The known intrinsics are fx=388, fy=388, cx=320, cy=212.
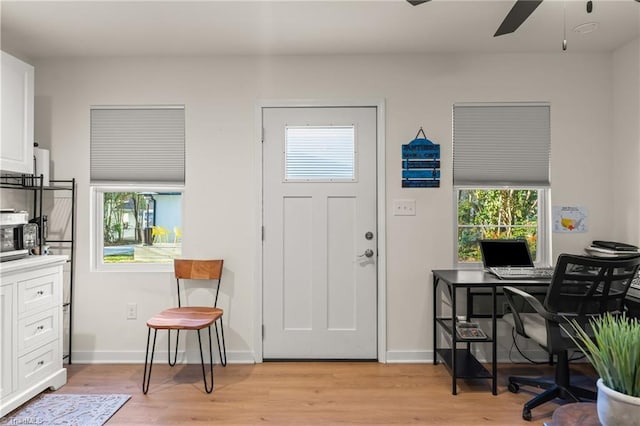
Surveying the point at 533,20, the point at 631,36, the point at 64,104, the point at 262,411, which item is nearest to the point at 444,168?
the point at 533,20

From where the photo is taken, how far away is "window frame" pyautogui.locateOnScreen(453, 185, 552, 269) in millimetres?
3084

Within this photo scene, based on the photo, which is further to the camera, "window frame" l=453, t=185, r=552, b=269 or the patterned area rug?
"window frame" l=453, t=185, r=552, b=269

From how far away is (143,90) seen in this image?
311 centimetres

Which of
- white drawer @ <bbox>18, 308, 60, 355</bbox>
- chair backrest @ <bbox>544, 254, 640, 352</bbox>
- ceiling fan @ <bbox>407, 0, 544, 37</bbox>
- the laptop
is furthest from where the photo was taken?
the laptop

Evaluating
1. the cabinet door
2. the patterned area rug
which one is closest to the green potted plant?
the patterned area rug

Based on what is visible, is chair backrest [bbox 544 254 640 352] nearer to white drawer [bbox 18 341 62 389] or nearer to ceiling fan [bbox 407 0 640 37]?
ceiling fan [bbox 407 0 640 37]

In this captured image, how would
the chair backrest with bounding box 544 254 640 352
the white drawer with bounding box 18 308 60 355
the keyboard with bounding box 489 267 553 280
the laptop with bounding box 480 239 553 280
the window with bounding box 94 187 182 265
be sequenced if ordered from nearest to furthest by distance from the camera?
the chair backrest with bounding box 544 254 640 352
the white drawer with bounding box 18 308 60 355
the keyboard with bounding box 489 267 553 280
the laptop with bounding box 480 239 553 280
the window with bounding box 94 187 182 265

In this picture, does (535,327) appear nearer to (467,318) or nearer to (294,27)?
(467,318)

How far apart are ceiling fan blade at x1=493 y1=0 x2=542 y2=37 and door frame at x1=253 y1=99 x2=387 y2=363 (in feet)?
3.77

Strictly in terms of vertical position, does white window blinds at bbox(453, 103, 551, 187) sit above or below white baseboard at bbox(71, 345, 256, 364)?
above

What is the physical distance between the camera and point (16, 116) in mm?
2564

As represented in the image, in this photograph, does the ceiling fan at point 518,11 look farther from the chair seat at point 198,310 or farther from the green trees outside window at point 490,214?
the chair seat at point 198,310

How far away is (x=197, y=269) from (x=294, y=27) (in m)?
1.90

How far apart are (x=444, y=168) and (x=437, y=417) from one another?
1.77 metres
